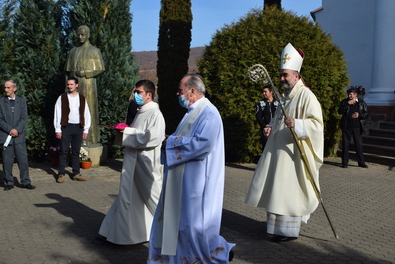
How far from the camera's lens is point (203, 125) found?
4297mm

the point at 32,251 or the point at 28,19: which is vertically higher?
the point at 28,19

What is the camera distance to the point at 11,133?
8.52 metres

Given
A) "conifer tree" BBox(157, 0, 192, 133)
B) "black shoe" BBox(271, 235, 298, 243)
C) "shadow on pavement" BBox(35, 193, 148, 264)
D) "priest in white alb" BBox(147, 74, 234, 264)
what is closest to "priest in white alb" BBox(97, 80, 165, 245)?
"shadow on pavement" BBox(35, 193, 148, 264)

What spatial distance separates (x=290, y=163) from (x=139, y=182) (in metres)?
1.69

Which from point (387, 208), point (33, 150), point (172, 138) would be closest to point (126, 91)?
point (33, 150)

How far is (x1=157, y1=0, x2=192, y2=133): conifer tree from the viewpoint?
13.7m

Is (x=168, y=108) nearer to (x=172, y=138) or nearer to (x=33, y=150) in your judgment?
(x=33, y=150)

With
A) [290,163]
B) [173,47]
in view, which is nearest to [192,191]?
[290,163]

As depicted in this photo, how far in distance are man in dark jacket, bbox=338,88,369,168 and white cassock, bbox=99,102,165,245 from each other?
7.23m

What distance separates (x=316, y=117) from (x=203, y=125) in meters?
1.98

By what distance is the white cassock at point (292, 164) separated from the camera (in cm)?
573

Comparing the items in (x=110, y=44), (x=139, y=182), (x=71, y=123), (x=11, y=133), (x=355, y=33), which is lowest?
(x=139, y=182)

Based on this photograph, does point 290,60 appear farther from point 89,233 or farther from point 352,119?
point 352,119

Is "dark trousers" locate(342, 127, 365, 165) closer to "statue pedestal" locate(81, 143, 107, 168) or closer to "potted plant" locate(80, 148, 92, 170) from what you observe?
"statue pedestal" locate(81, 143, 107, 168)
